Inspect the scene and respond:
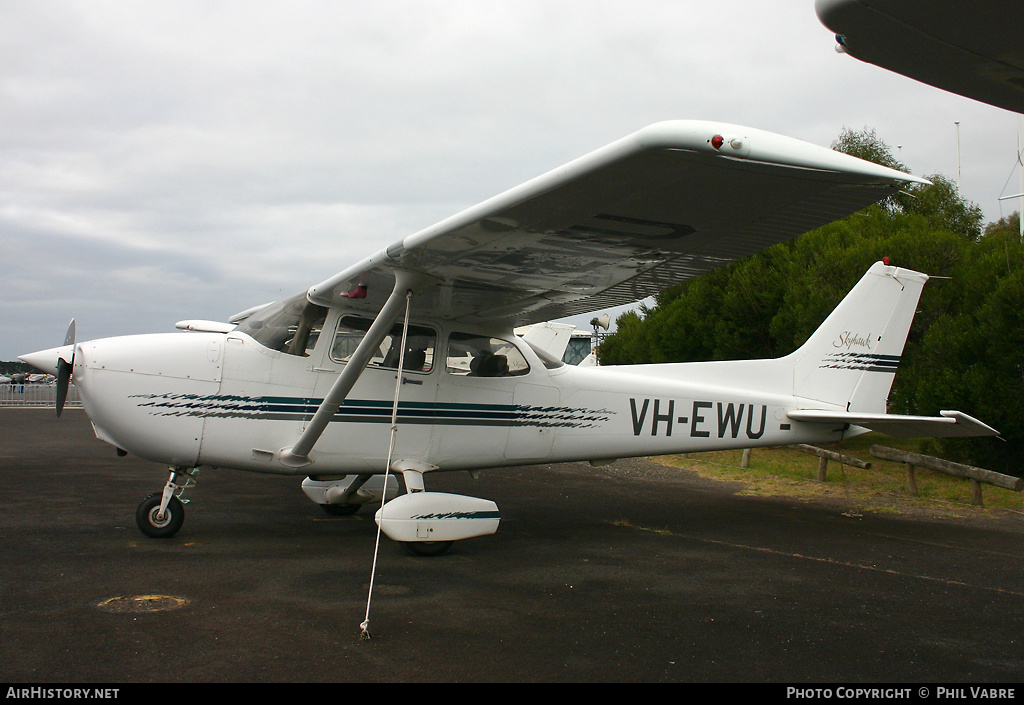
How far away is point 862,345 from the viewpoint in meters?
8.59

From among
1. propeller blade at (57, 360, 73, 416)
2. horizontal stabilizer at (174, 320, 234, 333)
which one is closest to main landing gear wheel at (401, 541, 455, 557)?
propeller blade at (57, 360, 73, 416)

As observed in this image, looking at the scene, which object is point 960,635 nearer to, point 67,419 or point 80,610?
point 80,610

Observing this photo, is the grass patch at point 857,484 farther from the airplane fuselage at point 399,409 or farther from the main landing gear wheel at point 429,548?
the main landing gear wheel at point 429,548

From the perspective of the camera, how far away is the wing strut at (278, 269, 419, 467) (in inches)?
220

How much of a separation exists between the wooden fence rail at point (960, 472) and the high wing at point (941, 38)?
7.40 m

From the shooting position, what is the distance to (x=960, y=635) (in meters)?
4.15

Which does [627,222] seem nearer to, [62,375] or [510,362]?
[510,362]

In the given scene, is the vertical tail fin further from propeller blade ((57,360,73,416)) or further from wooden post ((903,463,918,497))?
propeller blade ((57,360,73,416))

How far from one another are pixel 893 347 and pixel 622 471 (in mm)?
5445

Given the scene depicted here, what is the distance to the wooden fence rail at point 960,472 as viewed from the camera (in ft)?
28.2

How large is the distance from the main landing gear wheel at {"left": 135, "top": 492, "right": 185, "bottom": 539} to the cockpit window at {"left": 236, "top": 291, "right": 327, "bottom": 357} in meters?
1.62

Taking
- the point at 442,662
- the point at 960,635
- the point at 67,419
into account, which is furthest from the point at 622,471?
the point at 67,419

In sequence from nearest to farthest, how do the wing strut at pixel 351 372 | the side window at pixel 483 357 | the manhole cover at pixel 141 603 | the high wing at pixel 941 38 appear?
the high wing at pixel 941 38 → the manhole cover at pixel 141 603 → the wing strut at pixel 351 372 → the side window at pixel 483 357

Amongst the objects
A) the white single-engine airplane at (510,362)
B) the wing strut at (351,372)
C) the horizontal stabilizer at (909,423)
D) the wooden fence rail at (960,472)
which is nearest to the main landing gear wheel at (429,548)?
the white single-engine airplane at (510,362)
